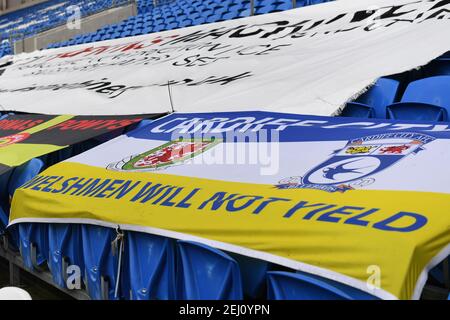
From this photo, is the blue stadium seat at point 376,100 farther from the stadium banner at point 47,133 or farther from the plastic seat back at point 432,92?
the stadium banner at point 47,133

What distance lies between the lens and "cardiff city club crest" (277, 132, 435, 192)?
123 centimetres

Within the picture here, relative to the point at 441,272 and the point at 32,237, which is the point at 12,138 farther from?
the point at 441,272

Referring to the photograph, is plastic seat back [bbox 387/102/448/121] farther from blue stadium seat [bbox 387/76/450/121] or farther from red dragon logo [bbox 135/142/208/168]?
red dragon logo [bbox 135/142/208/168]

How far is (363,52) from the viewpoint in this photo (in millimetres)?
2428

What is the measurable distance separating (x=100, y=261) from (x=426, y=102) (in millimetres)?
1476

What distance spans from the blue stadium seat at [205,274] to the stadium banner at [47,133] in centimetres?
126

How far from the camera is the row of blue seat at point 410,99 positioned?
1810 mm

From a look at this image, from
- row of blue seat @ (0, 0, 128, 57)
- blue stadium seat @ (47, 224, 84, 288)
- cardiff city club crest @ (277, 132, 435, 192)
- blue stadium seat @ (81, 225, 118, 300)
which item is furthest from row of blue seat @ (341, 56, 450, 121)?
row of blue seat @ (0, 0, 128, 57)

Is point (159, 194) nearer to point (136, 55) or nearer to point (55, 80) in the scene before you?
point (136, 55)

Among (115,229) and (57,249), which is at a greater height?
(115,229)

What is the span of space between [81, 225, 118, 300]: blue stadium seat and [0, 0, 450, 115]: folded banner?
3.08ft

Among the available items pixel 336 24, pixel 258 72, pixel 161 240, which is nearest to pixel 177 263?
pixel 161 240

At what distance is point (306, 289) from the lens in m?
0.99

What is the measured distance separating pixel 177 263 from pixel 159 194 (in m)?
0.25
